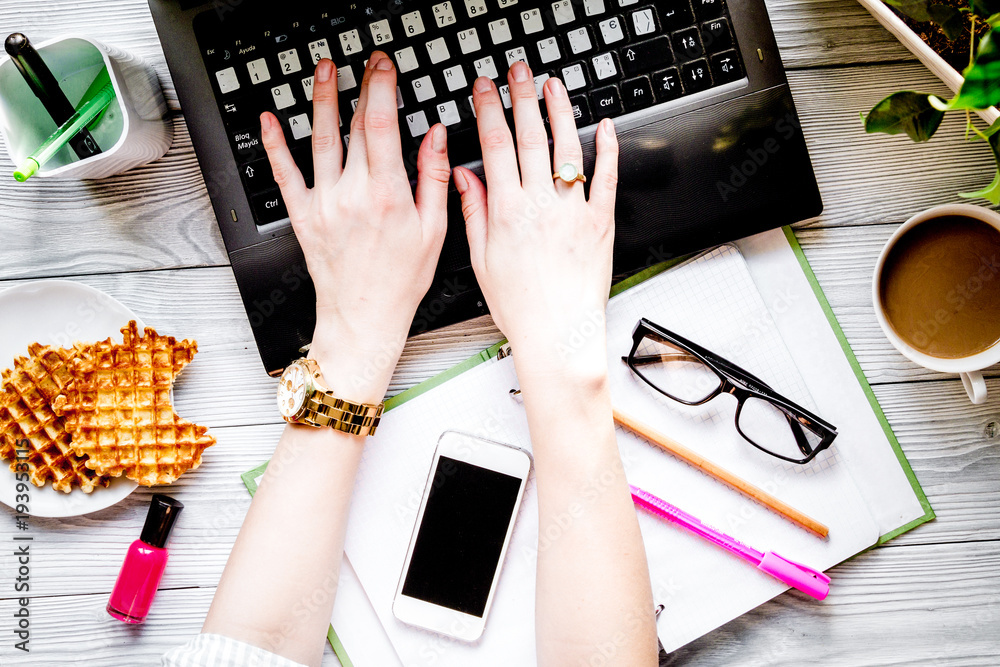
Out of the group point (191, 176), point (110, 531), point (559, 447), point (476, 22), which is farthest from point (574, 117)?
point (110, 531)

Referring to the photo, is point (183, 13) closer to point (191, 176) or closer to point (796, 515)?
point (191, 176)

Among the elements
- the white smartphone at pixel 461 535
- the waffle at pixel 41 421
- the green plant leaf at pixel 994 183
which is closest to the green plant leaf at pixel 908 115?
the green plant leaf at pixel 994 183

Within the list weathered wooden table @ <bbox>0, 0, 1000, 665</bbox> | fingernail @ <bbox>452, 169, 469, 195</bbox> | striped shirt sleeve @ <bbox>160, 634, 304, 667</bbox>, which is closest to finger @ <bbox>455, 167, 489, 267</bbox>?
fingernail @ <bbox>452, 169, 469, 195</bbox>

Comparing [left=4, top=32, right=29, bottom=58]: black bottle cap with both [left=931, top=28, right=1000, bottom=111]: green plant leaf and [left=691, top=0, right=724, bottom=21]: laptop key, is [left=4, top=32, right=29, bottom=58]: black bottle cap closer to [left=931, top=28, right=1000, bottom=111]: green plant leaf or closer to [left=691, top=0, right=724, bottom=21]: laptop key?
[left=691, top=0, right=724, bottom=21]: laptop key

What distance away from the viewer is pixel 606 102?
2.09 ft

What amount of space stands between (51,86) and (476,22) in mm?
→ 401

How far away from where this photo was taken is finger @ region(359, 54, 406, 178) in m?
0.60

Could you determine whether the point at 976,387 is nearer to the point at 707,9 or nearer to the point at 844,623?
the point at 844,623

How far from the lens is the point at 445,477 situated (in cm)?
72

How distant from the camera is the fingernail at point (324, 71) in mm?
604

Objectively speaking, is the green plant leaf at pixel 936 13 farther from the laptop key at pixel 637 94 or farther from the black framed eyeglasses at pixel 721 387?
the black framed eyeglasses at pixel 721 387

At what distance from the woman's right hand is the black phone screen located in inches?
6.3

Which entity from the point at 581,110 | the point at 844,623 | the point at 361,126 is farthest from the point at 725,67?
the point at 844,623

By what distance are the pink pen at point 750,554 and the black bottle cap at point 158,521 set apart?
0.51 metres
